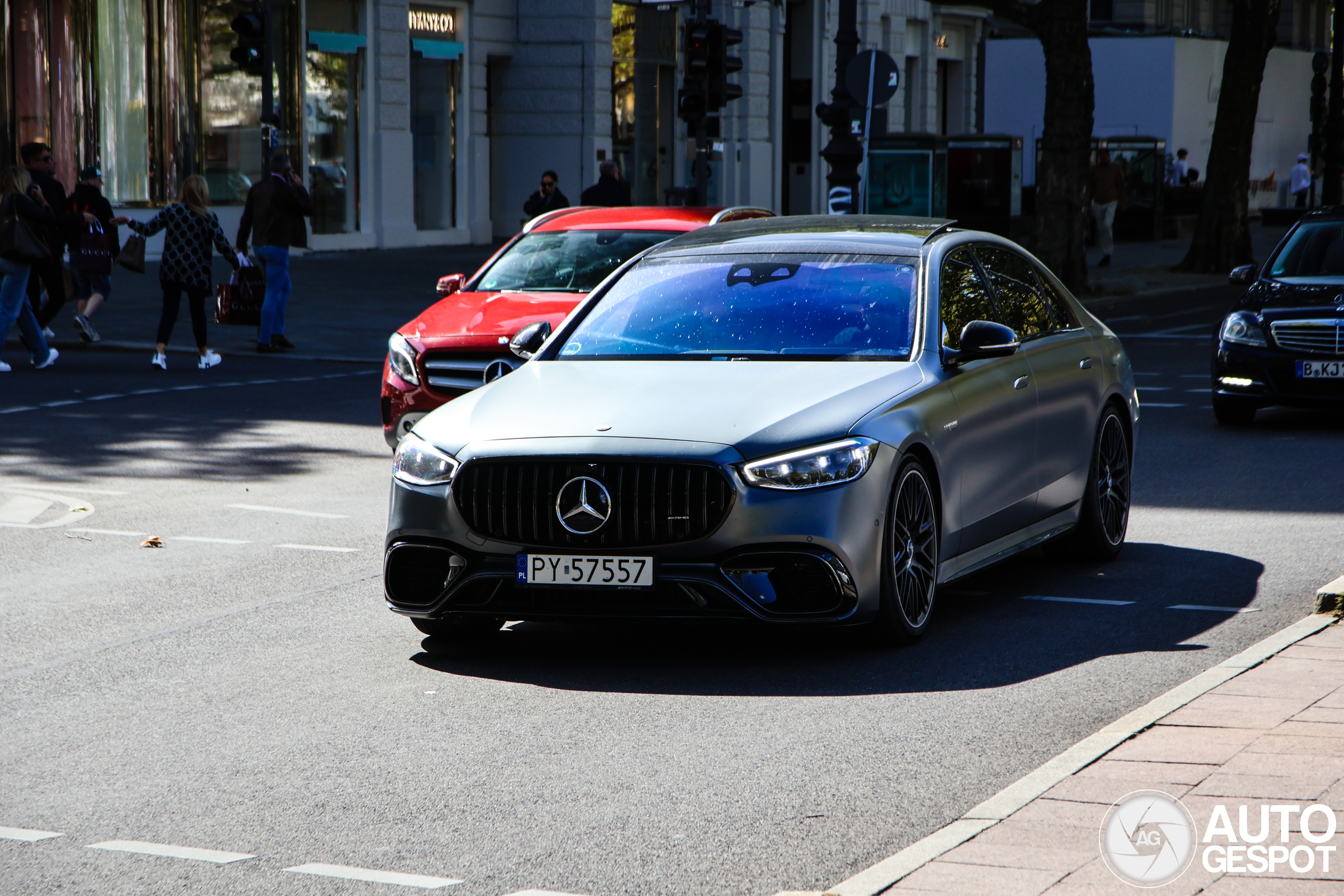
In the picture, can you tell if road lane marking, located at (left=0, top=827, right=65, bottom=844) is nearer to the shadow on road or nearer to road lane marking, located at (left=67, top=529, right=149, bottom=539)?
the shadow on road

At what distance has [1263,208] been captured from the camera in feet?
178

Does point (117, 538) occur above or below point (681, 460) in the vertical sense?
below

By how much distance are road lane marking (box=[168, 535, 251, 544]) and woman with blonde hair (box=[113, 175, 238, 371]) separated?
28.1 feet

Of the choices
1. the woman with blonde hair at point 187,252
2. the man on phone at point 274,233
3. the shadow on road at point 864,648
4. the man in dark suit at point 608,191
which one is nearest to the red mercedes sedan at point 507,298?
the shadow on road at point 864,648

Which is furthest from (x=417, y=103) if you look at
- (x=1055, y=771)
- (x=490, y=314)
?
(x=1055, y=771)

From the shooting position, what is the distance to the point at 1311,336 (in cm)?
1328

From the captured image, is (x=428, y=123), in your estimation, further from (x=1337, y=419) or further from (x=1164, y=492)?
(x=1164, y=492)

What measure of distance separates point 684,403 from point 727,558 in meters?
0.61

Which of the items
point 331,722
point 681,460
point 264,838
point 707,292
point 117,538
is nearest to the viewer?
point 264,838

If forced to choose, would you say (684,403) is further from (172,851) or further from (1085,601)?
(172,851)

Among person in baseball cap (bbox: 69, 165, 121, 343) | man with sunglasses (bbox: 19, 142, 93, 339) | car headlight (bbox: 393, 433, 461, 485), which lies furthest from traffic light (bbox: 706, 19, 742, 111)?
car headlight (bbox: 393, 433, 461, 485)

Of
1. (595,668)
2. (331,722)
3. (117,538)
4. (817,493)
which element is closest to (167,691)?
(331,722)

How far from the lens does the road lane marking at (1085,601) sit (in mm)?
7645

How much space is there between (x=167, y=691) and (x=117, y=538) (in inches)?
130
